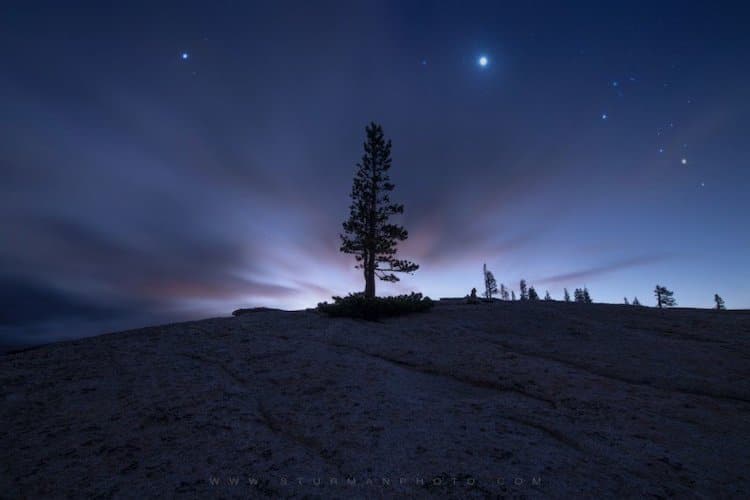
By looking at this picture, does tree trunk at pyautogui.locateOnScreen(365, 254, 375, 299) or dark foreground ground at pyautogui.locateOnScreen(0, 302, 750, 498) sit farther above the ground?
tree trunk at pyautogui.locateOnScreen(365, 254, 375, 299)

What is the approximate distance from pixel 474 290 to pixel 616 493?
17620mm

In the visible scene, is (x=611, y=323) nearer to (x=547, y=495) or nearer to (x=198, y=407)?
(x=547, y=495)

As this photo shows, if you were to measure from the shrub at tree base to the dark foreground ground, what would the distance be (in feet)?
10.1

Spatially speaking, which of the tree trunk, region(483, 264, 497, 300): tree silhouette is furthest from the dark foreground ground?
region(483, 264, 497, 300): tree silhouette

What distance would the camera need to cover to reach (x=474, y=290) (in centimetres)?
2127

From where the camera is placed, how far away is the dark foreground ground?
419 cm

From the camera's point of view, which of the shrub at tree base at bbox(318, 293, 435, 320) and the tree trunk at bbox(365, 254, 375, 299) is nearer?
the shrub at tree base at bbox(318, 293, 435, 320)

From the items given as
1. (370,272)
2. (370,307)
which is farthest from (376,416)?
(370,272)

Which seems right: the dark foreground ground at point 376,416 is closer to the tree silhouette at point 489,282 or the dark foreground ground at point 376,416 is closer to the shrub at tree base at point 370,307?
the shrub at tree base at point 370,307

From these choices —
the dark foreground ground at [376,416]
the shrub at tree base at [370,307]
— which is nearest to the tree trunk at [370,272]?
the shrub at tree base at [370,307]

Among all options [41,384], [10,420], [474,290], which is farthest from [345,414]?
[474,290]

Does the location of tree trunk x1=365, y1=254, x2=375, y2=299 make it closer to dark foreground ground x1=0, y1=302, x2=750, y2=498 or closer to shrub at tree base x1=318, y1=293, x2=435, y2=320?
shrub at tree base x1=318, y1=293, x2=435, y2=320

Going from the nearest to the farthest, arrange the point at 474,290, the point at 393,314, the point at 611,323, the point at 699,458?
1. the point at 699,458
2. the point at 611,323
3. the point at 393,314
4. the point at 474,290

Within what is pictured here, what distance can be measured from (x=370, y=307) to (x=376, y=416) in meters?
8.37
